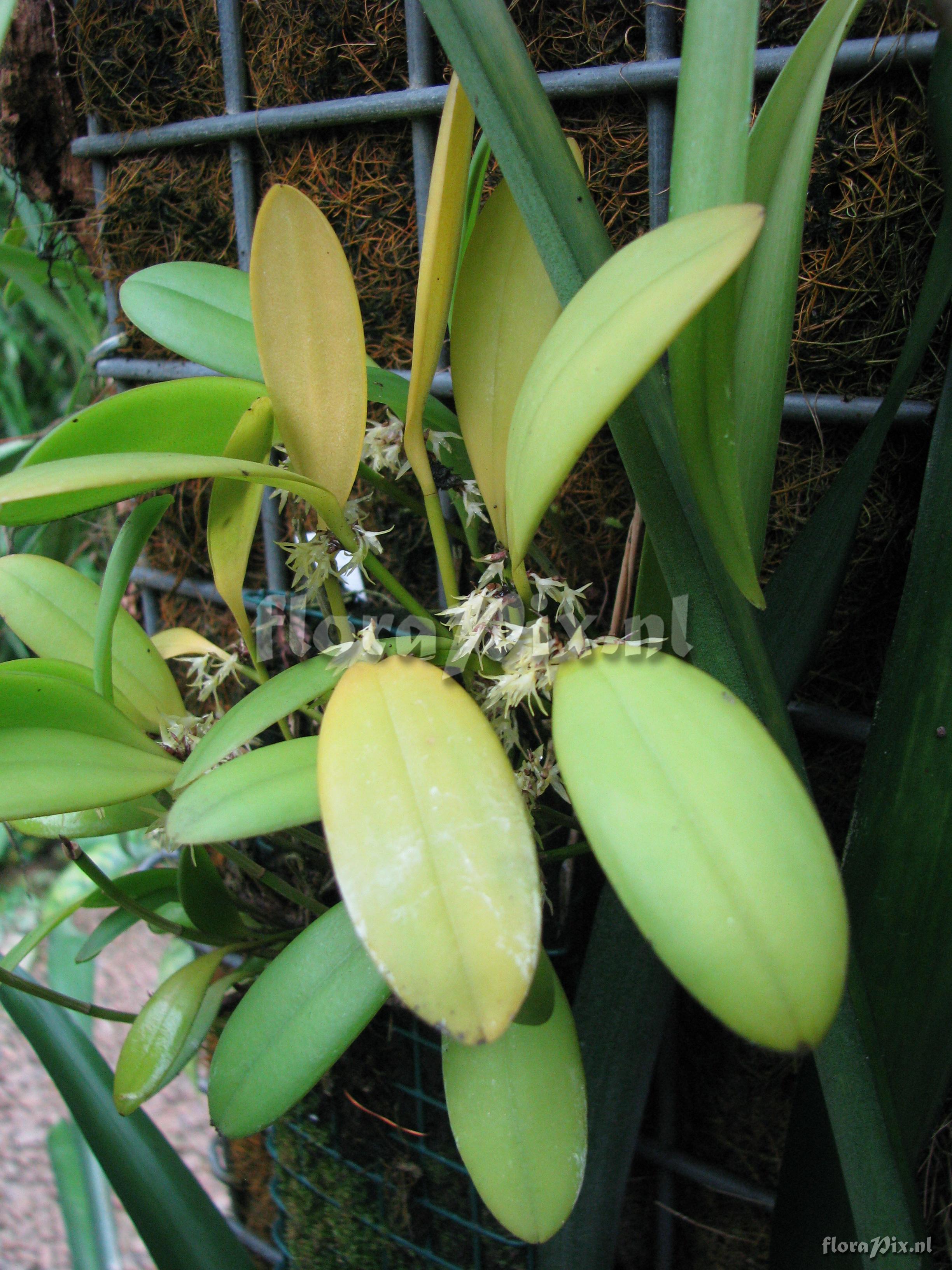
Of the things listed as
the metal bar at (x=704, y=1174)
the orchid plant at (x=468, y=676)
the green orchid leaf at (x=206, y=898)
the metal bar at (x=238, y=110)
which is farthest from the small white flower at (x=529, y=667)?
the metal bar at (x=704, y=1174)

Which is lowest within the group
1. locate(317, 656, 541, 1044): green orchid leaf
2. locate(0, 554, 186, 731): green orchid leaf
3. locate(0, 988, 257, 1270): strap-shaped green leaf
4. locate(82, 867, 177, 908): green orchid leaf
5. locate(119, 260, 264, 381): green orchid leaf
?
locate(0, 988, 257, 1270): strap-shaped green leaf

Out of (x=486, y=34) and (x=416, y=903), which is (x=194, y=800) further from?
(x=486, y=34)

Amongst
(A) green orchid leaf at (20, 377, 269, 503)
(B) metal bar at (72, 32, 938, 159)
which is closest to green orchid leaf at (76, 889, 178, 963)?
(A) green orchid leaf at (20, 377, 269, 503)

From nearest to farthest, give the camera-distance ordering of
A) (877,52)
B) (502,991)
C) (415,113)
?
(502,991) → (877,52) → (415,113)

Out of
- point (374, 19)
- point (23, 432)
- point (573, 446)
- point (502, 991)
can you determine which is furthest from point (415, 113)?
point (23, 432)

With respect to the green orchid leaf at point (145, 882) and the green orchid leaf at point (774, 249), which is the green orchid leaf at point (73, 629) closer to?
the green orchid leaf at point (145, 882)

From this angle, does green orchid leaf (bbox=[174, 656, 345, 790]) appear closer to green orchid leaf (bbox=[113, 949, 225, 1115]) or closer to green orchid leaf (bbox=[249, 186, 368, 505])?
green orchid leaf (bbox=[249, 186, 368, 505])

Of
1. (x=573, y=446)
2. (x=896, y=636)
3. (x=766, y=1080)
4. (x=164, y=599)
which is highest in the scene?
(x=573, y=446)
